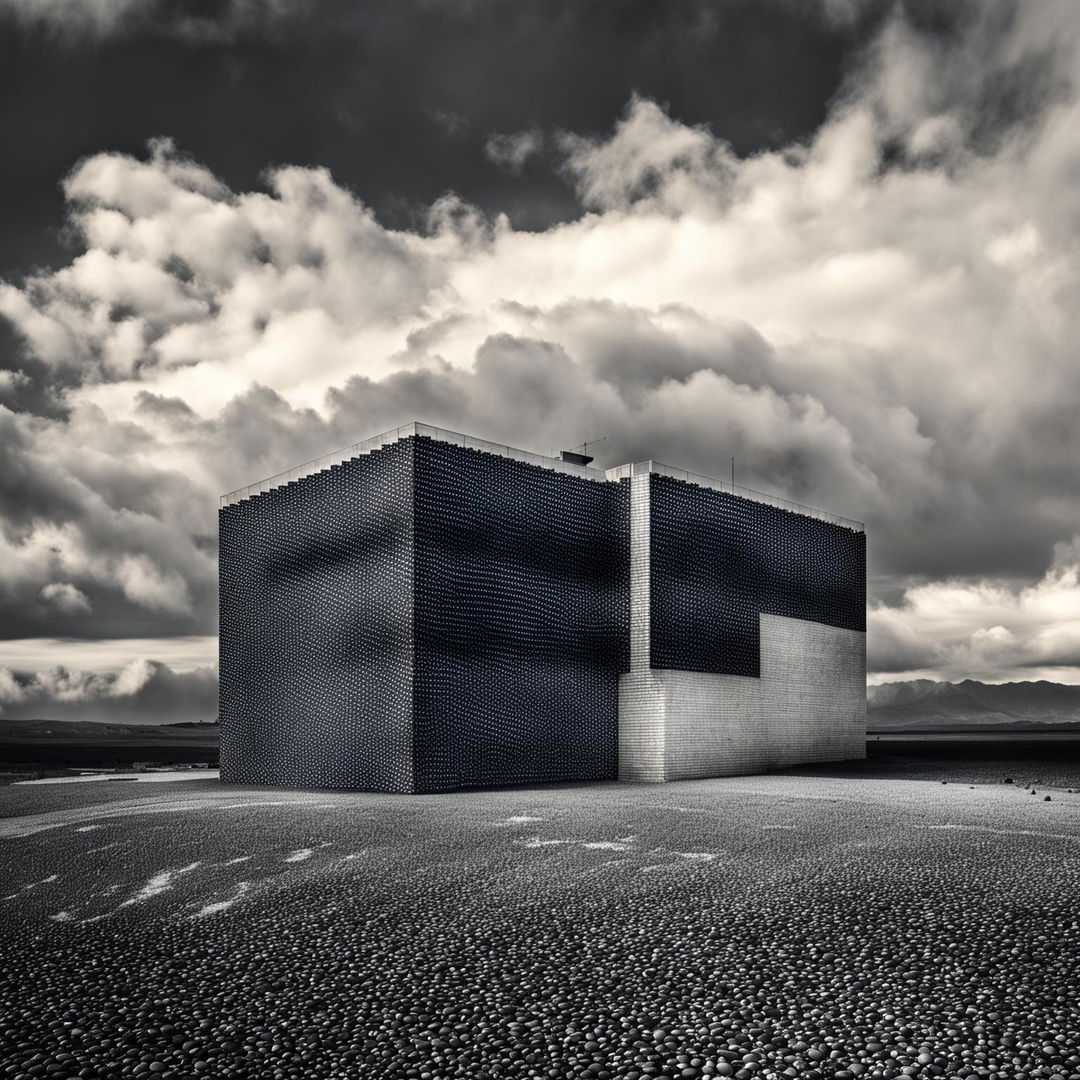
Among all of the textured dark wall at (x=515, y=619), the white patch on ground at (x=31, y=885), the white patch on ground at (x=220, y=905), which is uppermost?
the textured dark wall at (x=515, y=619)

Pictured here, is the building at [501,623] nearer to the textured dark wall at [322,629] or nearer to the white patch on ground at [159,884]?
the textured dark wall at [322,629]

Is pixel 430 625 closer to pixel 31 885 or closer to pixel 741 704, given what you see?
pixel 741 704

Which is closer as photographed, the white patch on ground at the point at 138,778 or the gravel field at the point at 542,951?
the gravel field at the point at 542,951

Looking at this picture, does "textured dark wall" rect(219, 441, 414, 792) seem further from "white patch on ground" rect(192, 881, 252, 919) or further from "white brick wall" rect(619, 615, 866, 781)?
"white patch on ground" rect(192, 881, 252, 919)

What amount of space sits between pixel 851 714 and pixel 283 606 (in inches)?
803

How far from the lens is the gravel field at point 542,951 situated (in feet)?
16.9

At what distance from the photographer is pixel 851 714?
110ft

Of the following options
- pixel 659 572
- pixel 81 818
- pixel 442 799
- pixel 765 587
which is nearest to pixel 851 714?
pixel 765 587

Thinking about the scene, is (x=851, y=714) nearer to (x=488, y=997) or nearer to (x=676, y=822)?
(x=676, y=822)

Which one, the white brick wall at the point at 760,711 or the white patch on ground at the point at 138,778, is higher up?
the white brick wall at the point at 760,711

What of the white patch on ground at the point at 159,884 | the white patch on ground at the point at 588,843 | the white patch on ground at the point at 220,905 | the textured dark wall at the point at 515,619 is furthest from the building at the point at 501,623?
the white patch on ground at the point at 220,905

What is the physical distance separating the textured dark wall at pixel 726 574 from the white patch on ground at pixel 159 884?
16820mm

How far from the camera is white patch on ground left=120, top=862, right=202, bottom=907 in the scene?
30.0 ft

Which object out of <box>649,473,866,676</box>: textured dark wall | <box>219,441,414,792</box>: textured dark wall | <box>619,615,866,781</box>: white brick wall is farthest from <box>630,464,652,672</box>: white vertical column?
<box>219,441,414,792</box>: textured dark wall
